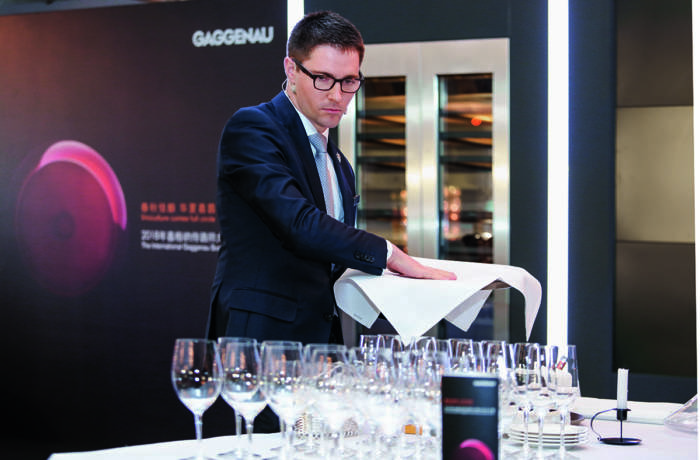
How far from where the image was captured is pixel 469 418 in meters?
1.39

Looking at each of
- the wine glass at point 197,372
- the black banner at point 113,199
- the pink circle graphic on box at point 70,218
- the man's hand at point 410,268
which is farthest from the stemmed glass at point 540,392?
the pink circle graphic on box at point 70,218

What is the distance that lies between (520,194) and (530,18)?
2.48 feet

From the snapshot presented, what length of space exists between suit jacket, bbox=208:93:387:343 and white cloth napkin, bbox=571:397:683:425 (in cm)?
67

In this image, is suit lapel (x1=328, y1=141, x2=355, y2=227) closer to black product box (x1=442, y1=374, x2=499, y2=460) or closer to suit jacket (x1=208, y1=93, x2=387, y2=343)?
suit jacket (x1=208, y1=93, x2=387, y2=343)

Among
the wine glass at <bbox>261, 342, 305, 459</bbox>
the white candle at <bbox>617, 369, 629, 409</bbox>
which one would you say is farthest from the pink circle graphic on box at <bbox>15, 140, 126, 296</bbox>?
the wine glass at <bbox>261, 342, 305, 459</bbox>

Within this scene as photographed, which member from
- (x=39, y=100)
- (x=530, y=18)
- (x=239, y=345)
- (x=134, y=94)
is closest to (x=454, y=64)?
(x=530, y=18)

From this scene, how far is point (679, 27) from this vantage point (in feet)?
12.9

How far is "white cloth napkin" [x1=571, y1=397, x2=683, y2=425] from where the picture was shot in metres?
2.15

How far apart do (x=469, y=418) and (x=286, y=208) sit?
80 centimetres

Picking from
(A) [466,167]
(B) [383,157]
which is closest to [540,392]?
(A) [466,167]

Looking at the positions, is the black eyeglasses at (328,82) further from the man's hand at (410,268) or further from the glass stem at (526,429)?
the glass stem at (526,429)

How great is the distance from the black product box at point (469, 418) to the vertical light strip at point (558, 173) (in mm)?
2535

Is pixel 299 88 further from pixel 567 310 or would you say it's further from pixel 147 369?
pixel 147 369

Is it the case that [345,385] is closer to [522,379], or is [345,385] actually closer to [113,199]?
[522,379]
